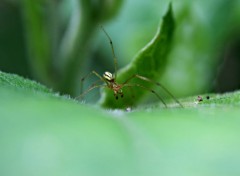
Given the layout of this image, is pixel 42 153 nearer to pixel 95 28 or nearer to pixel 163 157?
pixel 163 157

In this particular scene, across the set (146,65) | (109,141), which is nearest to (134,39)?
(146,65)

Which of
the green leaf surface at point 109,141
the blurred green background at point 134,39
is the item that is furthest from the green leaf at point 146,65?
the green leaf surface at point 109,141

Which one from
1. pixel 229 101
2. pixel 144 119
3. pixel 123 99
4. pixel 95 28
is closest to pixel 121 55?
pixel 95 28

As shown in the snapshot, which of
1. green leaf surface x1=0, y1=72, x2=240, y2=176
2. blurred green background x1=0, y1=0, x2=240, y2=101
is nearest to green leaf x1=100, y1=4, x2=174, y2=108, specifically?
blurred green background x1=0, y1=0, x2=240, y2=101

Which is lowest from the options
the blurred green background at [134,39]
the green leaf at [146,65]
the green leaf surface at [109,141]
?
the green leaf surface at [109,141]

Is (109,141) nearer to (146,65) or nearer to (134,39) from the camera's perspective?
(146,65)

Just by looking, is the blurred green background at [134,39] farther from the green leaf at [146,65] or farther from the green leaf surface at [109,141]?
the green leaf surface at [109,141]
